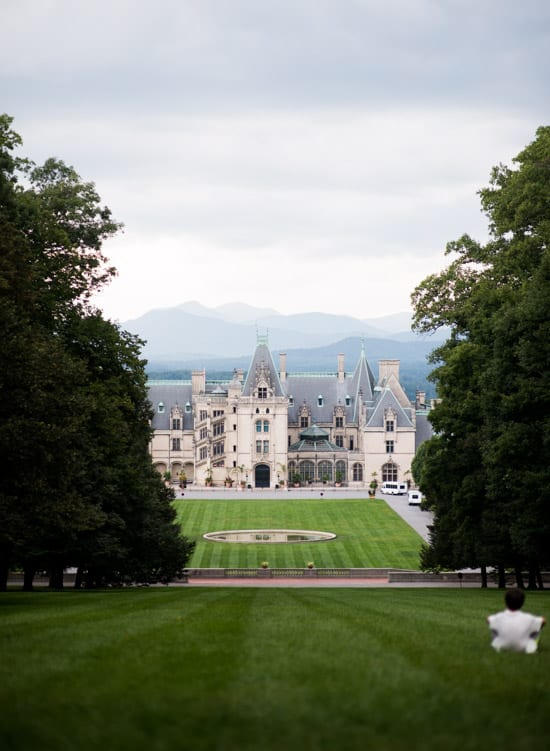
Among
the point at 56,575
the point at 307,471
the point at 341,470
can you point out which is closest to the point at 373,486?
the point at 341,470

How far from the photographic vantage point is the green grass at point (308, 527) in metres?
68.2

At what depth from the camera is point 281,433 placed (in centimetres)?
12744

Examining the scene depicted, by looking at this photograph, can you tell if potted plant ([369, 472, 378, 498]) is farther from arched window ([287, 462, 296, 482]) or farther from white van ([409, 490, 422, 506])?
arched window ([287, 462, 296, 482])

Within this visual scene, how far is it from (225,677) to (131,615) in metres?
9.08

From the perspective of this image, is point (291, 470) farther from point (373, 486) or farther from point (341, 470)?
point (373, 486)

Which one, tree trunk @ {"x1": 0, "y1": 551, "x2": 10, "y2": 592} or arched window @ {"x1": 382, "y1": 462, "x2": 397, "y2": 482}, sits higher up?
arched window @ {"x1": 382, "y1": 462, "x2": 397, "y2": 482}

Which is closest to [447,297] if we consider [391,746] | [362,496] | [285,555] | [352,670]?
[285,555]

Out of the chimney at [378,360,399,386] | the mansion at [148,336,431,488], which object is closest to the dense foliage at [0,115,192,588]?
the mansion at [148,336,431,488]

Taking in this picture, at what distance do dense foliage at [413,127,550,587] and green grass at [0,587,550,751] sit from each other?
18.4 m

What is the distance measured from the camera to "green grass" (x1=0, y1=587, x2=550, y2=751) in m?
8.04

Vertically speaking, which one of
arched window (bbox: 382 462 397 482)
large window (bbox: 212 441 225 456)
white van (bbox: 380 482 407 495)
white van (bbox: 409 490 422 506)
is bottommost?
white van (bbox: 409 490 422 506)

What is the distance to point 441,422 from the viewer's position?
1706 inches

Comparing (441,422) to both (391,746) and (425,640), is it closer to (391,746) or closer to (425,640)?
(425,640)

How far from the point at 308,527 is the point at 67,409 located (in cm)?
5950
